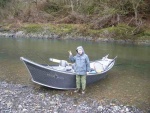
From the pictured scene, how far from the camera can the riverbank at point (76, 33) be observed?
2950 cm

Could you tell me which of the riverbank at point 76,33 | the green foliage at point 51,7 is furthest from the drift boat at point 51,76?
the green foliage at point 51,7

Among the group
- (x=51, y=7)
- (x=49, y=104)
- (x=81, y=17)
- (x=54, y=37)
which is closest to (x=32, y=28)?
(x=54, y=37)

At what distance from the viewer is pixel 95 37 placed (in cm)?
3092

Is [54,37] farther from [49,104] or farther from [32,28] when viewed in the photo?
[49,104]

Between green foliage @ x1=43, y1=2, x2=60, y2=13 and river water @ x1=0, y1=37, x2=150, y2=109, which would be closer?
river water @ x1=0, y1=37, x2=150, y2=109

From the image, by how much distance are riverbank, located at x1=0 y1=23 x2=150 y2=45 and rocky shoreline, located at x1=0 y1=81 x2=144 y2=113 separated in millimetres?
18820

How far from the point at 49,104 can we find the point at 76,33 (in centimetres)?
2307

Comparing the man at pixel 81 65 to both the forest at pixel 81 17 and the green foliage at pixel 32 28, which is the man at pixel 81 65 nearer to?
the forest at pixel 81 17

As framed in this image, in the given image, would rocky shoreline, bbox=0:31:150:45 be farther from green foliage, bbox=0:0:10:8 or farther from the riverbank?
green foliage, bbox=0:0:10:8

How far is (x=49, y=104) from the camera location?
392 inches

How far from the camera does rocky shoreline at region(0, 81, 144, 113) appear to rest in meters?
9.43

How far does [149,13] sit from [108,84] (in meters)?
23.4

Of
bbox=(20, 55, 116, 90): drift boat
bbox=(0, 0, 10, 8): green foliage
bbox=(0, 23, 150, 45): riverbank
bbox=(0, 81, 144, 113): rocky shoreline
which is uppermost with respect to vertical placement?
bbox=(0, 0, 10, 8): green foliage

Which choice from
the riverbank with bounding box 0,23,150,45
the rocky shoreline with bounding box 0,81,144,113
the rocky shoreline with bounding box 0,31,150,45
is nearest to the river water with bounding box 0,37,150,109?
the rocky shoreline with bounding box 0,81,144,113
